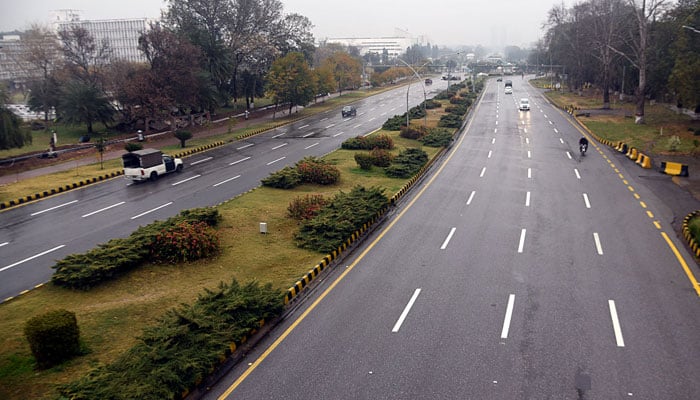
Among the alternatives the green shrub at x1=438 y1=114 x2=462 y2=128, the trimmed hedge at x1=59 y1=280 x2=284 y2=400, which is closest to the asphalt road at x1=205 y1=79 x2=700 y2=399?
the trimmed hedge at x1=59 y1=280 x2=284 y2=400

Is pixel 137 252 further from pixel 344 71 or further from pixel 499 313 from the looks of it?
pixel 344 71

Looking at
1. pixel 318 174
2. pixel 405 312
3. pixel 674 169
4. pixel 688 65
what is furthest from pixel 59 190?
pixel 688 65

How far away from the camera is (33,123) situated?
213ft

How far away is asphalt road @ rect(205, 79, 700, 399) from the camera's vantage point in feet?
40.2

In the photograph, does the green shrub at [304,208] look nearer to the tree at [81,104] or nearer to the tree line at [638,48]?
the tree line at [638,48]

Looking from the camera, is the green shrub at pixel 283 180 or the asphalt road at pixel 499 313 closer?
the asphalt road at pixel 499 313

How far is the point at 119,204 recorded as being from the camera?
29750mm

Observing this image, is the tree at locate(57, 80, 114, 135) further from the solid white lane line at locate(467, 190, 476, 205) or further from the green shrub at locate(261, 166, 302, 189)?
the solid white lane line at locate(467, 190, 476, 205)

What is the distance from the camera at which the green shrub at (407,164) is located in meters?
34.7

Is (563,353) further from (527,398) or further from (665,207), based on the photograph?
(665,207)

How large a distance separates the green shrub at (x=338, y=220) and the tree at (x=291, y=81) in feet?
145

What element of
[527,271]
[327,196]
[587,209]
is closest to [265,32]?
[327,196]

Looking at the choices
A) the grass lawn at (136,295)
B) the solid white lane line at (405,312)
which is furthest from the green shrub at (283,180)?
the solid white lane line at (405,312)

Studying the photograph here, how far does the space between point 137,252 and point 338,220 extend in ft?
27.0
